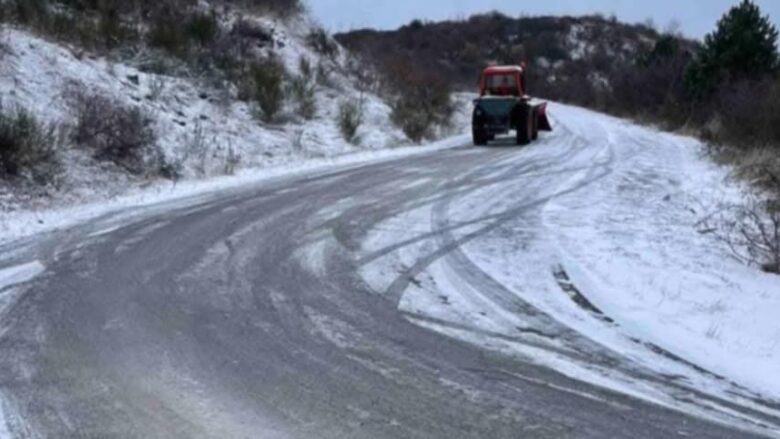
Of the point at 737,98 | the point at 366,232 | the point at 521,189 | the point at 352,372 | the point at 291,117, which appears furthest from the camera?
the point at 737,98

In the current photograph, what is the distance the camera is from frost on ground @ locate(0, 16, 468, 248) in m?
12.7

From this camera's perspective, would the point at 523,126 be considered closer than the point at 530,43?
Yes

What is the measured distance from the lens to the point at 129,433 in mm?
4902

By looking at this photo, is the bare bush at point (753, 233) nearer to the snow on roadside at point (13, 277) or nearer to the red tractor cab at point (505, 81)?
the snow on roadside at point (13, 277)

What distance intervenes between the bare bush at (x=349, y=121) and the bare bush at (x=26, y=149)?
32.2 feet

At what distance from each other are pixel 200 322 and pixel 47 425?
2.16 meters

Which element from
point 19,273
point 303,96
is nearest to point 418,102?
point 303,96

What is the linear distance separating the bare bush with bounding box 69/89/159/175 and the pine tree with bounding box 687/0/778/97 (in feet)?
77.4

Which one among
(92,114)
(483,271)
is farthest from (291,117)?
(483,271)

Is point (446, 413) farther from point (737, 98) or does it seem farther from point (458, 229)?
point (737, 98)

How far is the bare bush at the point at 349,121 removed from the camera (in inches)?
894

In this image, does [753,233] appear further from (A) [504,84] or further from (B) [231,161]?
(A) [504,84]

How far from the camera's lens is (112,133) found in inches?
594

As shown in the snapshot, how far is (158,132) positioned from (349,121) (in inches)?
272
